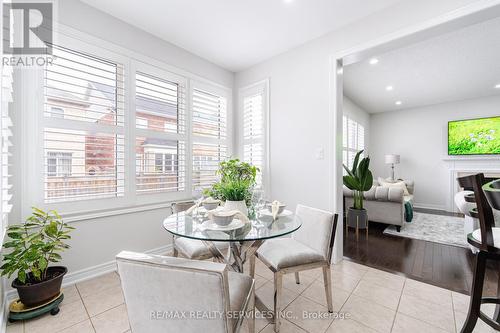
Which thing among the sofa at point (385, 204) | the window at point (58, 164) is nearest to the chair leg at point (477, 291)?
the sofa at point (385, 204)

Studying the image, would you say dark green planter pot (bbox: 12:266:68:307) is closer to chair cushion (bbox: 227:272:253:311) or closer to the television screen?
chair cushion (bbox: 227:272:253:311)

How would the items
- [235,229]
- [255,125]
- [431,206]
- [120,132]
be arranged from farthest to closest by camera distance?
[431,206] → [255,125] → [120,132] → [235,229]

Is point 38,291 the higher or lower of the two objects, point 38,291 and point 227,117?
the lower

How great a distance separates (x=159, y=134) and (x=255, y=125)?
4.78ft

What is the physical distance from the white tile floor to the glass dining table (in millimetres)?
557

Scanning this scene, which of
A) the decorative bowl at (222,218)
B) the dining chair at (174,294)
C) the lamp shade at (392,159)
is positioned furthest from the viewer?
the lamp shade at (392,159)

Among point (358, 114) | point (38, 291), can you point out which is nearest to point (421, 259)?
point (38, 291)

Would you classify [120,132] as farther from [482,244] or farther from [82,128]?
[482,244]

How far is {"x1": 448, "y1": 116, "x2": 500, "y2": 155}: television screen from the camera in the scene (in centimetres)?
500

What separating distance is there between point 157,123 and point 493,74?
19.4 feet

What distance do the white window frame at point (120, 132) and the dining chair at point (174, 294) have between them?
66.5 inches

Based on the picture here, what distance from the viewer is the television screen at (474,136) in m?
5.00

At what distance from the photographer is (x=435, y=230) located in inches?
149

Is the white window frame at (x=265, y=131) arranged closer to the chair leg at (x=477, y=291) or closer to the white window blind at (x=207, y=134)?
the white window blind at (x=207, y=134)
